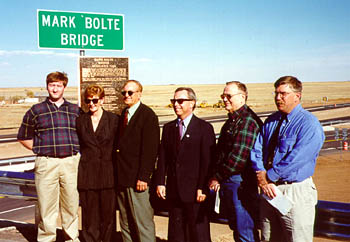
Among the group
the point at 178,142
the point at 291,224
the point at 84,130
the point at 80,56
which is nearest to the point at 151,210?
the point at 178,142

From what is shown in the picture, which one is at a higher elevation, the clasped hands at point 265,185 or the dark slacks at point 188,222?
the clasped hands at point 265,185

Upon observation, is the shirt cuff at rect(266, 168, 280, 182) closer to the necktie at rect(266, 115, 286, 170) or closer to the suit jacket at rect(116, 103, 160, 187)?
the necktie at rect(266, 115, 286, 170)

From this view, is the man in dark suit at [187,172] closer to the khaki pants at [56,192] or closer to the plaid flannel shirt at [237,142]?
the plaid flannel shirt at [237,142]

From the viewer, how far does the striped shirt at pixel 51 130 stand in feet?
15.1

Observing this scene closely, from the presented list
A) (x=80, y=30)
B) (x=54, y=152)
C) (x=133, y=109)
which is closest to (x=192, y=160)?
(x=133, y=109)

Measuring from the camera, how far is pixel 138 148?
451 cm

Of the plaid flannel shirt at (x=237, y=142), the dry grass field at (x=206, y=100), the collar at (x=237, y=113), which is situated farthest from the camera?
the dry grass field at (x=206, y=100)

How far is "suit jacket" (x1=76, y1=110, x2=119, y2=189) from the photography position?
15.2 ft

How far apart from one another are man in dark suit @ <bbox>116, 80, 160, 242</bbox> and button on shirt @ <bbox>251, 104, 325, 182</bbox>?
1281 mm

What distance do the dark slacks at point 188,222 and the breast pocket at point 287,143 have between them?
46.5 inches

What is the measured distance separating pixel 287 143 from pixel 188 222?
1.46 meters

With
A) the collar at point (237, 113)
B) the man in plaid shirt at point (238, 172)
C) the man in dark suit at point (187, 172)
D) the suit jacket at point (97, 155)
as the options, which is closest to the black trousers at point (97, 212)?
the suit jacket at point (97, 155)

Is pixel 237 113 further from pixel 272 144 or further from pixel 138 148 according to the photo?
pixel 138 148

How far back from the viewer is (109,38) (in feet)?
21.1
